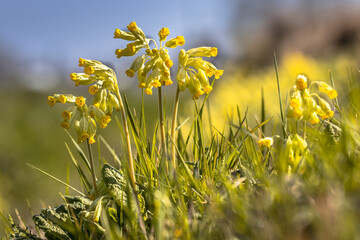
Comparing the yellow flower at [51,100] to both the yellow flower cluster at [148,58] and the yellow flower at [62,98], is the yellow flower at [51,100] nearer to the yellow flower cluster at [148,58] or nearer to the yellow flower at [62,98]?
the yellow flower at [62,98]

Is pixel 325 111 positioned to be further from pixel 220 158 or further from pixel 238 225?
pixel 238 225

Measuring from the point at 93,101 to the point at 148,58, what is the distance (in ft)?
1.12

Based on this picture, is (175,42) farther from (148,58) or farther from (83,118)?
(83,118)

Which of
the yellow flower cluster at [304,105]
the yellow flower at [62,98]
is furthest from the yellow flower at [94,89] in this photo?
the yellow flower cluster at [304,105]

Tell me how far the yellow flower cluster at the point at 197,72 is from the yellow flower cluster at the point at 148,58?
2.7 inches

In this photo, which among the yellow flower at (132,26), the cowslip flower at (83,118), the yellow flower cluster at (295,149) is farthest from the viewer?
the yellow flower at (132,26)

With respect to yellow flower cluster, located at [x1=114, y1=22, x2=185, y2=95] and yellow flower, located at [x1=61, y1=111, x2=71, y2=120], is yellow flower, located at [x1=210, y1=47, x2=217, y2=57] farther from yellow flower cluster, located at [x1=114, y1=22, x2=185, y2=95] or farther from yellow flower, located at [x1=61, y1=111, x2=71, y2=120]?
yellow flower, located at [x1=61, y1=111, x2=71, y2=120]

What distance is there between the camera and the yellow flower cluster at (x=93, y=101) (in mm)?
1914

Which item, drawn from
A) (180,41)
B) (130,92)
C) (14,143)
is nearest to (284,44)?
(130,92)

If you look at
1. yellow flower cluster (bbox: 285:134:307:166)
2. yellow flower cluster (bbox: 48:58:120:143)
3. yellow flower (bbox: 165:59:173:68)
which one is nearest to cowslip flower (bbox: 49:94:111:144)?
yellow flower cluster (bbox: 48:58:120:143)

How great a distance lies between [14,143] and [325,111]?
8649mm

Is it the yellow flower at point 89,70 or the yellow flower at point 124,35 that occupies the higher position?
the yellow flower at point 124,35

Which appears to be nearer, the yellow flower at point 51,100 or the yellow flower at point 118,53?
the yellow flower at point 51,100

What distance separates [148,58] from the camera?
204cm
